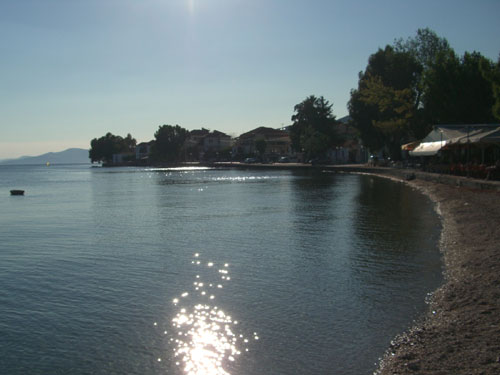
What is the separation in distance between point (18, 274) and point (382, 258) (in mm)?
9588

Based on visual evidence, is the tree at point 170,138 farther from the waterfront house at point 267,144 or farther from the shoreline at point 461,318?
the shoreline at point 461,318

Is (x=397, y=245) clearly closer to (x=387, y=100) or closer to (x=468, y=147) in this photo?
(x=468, y=147)

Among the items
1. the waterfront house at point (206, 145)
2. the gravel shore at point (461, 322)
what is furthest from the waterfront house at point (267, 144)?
the gravel shore at point (461, 322)

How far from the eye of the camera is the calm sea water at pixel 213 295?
7.44m

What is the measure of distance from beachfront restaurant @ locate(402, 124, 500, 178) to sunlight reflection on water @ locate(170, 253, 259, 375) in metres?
21.4

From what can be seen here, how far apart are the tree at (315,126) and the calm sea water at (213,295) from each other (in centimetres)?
6952

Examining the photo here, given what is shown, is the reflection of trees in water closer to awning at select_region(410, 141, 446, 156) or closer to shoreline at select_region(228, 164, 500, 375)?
shoreline at select_region(228, 164, 500, 375)

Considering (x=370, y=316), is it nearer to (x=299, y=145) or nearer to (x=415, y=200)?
(x=415, y=200)

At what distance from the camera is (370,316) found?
349 inches

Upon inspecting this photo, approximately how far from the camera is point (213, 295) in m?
10.6

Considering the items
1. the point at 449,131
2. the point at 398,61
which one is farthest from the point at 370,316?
the point at 398,61

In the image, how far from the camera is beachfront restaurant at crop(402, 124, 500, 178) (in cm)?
2757

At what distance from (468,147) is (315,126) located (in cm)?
6211

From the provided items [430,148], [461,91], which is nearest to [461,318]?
[430,148]
